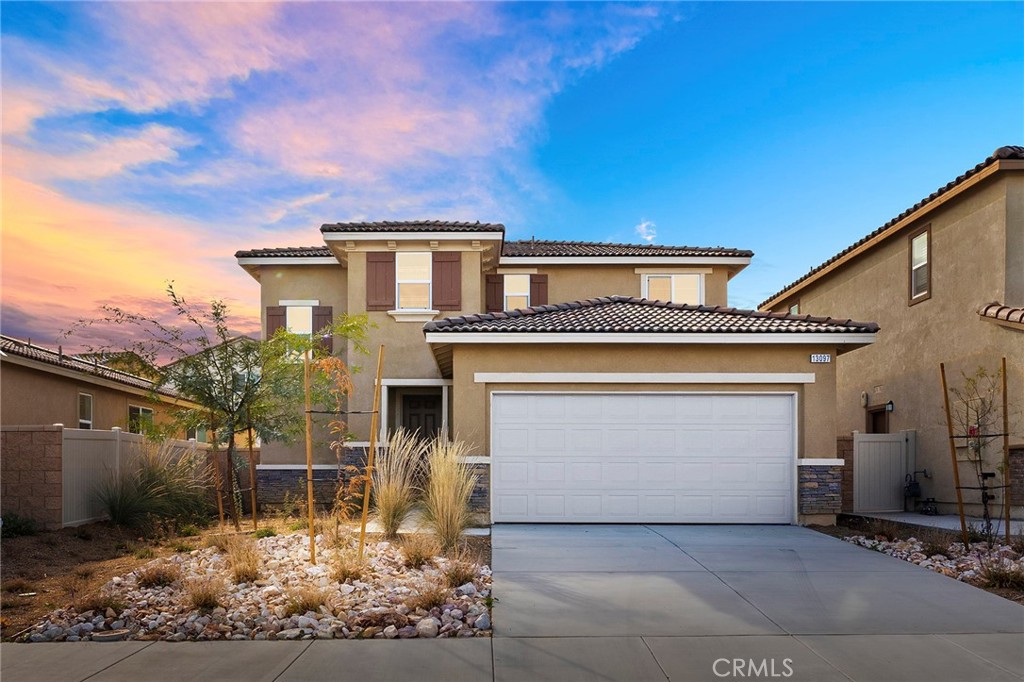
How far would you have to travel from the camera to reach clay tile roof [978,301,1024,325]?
45.9 feet

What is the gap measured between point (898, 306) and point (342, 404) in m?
14.1

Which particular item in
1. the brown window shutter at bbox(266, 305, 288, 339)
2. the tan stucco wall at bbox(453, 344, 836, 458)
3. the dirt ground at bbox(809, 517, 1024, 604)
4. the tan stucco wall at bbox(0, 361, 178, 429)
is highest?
the brown window shutter at bbox(266, 305, 288, 339)

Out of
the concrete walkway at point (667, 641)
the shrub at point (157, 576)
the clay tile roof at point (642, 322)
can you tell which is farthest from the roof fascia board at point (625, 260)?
the shrub at point (157, 576)

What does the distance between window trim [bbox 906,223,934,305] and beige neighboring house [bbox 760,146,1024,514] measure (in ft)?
0.08

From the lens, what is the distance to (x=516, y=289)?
22000 mm

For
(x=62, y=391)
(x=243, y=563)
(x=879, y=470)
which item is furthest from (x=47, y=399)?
(x=879, y=470)

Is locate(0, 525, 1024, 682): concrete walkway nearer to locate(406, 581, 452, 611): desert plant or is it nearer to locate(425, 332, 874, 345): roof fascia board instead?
locate(406, 581, 452, 611): desert plant

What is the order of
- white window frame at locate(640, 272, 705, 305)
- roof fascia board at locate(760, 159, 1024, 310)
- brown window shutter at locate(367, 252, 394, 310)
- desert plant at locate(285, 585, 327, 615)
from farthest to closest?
white window frame at locate(640, 272, 705, 305), brown window shutter at locate(367, 252, 394, 310), roof fascia board at locate(760, 159, 1024, 310), desert plant at locate(285, 585, 327, 615)

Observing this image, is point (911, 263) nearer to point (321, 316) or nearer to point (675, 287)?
point (675, 287)

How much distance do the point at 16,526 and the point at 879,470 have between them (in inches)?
668

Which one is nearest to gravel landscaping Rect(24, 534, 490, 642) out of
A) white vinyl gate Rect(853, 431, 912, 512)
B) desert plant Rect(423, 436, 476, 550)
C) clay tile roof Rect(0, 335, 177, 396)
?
desert plant Rect(423, 436, 476, 550)

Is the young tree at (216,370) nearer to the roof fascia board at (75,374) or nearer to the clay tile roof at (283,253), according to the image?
the roof fascia board at (75,374)

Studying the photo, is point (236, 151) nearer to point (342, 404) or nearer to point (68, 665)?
point (342, 404)

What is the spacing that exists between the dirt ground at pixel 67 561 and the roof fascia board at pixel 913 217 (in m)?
12.1
